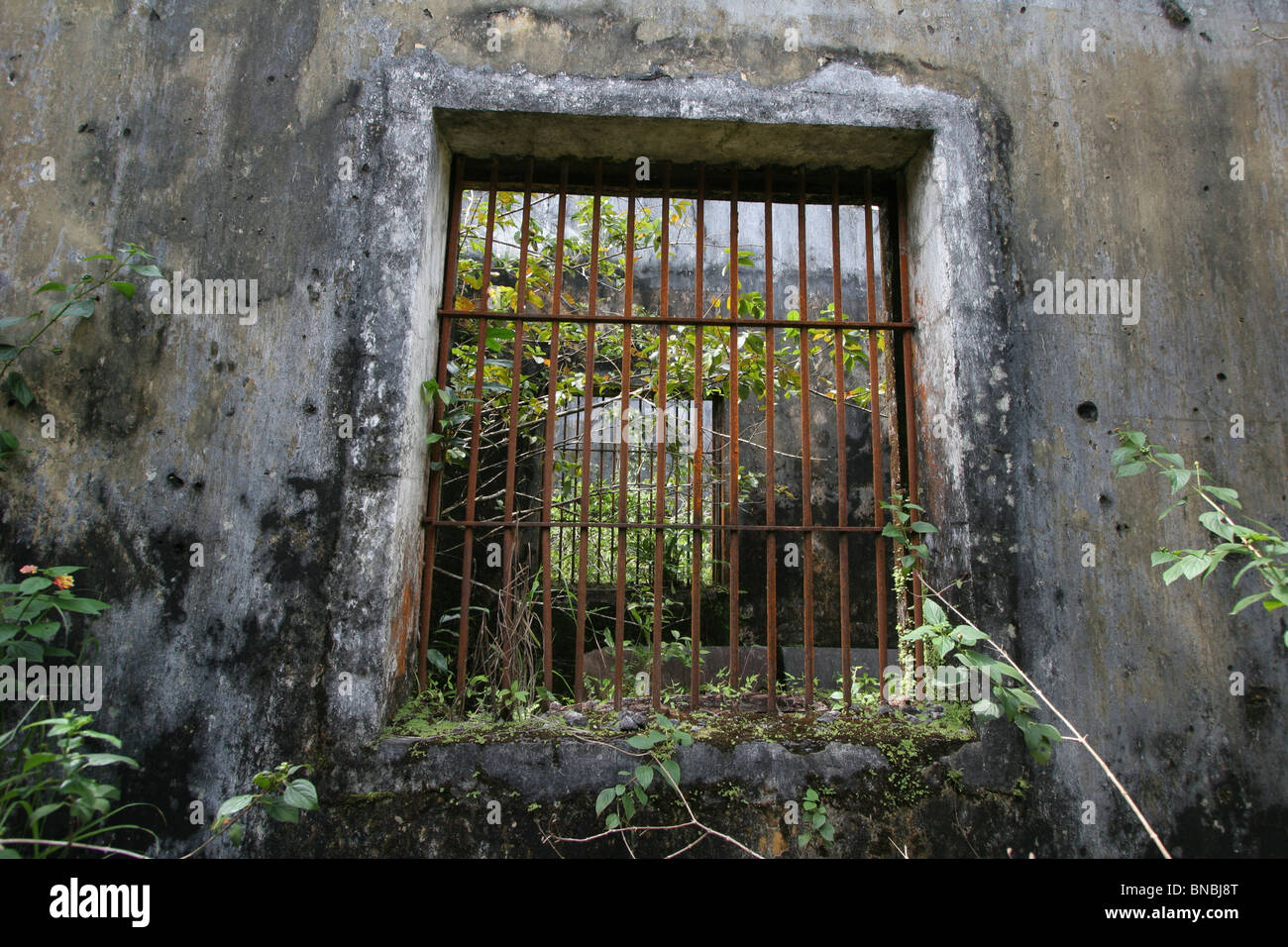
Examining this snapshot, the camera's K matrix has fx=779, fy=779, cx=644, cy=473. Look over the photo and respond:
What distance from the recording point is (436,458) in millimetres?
3021

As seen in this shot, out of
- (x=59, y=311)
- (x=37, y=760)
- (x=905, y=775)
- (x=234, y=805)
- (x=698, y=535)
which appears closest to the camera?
(x=37, y=760)

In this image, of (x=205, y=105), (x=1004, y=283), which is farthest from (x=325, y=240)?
(x=1004, y=283)

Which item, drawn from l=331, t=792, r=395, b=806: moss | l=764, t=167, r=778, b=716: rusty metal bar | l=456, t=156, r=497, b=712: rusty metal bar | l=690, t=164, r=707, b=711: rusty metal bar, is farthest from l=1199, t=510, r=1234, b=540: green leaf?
l=331, t=792, r=395, b=806: moss

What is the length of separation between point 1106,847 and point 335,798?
250 cm

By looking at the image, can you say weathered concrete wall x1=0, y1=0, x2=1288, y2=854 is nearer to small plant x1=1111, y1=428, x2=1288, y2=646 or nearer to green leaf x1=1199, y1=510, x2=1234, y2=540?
small plant x1=1111, y1=428, x2=1288, y2=646

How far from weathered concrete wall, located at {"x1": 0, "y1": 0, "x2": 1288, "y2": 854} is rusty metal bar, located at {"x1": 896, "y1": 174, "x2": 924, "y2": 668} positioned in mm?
68

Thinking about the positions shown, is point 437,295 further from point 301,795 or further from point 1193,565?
point 1193,565

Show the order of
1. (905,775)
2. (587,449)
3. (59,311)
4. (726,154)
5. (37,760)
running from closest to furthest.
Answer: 1. (37,760)
2. (905,775)
3. (59,311)
4. (587,449)
5. (726,154)

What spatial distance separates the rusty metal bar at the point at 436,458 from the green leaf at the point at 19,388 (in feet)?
4.36

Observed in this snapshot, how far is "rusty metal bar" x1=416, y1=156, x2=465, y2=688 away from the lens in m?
2.90

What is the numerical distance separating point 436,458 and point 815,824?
1879 millimetres

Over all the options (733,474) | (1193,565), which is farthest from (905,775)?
(733,474)

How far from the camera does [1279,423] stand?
285 centimetres

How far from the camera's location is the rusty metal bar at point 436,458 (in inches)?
114
